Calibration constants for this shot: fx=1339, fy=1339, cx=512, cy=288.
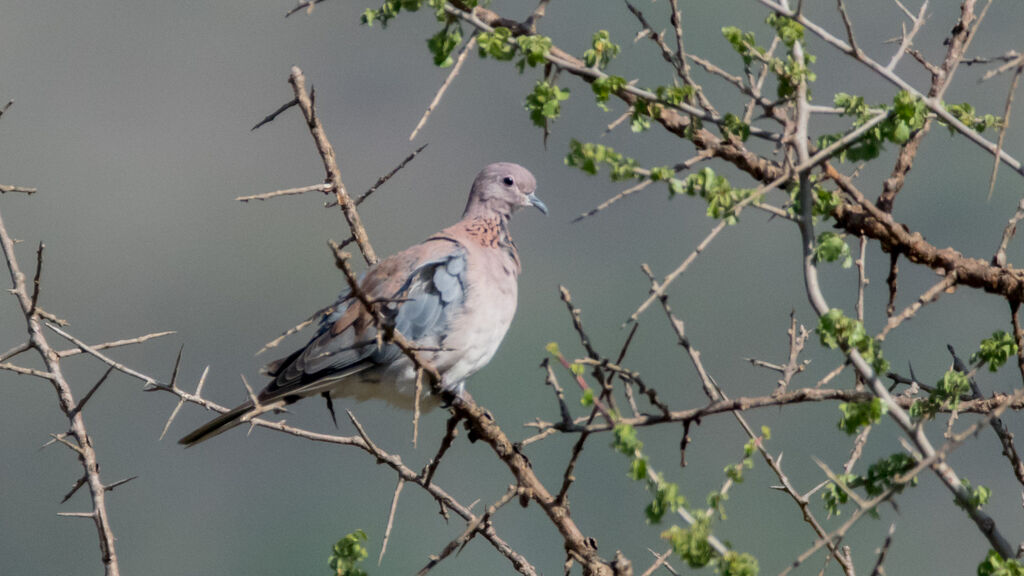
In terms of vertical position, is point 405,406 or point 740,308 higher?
point 740,308

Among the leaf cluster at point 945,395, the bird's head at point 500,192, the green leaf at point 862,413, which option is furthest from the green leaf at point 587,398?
the bird's head at point 500,192

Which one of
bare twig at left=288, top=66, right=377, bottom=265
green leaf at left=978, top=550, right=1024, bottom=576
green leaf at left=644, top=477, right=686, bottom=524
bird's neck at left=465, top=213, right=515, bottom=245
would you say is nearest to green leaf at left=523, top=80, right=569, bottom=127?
bare twig at left=288, top=66, right=377, bottom=265

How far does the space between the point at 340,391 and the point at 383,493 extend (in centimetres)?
6309

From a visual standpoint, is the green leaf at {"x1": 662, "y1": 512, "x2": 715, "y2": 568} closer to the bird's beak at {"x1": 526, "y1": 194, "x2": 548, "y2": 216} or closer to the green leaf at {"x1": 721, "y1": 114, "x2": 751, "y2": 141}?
the green leaf at {"x1": 721, "y1": 114, "x2": 751, "y2": 141}

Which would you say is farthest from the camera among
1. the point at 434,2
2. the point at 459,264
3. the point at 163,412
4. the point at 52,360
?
the point at 163,412

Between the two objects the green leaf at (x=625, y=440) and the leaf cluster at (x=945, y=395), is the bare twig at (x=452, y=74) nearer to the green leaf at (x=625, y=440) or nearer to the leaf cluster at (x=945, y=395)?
the green leaf at (x=625, y=440)

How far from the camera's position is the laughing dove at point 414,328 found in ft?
16.0

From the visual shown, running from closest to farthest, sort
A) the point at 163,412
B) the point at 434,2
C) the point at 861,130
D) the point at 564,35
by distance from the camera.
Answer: the point at 861,130
the point at 434,2
the point at 163,412
the point at 564,35

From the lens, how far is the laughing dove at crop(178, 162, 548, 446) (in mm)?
4863

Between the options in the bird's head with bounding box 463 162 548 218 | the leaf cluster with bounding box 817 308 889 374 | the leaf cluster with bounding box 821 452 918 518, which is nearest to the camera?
→ the leaf cluster with bounding box 817 308 889 374

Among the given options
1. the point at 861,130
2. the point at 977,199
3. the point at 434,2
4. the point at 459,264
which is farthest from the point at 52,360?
the point at 977,199

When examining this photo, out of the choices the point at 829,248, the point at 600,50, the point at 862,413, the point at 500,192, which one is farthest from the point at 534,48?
the point at 500,192

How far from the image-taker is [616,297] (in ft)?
222

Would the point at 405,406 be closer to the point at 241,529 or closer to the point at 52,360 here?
the point at 52,360
